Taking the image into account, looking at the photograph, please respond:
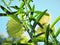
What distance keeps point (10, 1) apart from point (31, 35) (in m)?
0.27

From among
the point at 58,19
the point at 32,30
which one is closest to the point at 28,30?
the point at 32,30

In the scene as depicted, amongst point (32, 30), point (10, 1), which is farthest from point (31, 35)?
point (10, 1)

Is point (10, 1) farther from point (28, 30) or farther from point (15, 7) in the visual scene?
point (28, 30)

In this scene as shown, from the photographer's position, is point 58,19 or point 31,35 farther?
point 58,19

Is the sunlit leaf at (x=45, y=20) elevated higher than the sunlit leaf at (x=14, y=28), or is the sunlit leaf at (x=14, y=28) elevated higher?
the sunlit leaf at (x=45, y=20)

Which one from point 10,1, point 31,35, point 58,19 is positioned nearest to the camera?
point 31,35

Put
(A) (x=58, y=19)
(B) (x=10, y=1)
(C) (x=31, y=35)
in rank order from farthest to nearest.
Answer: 1. (B) (x=10, y=1)
2. (A) (x=58, y=19)
3. (C) (x=31, y=35)

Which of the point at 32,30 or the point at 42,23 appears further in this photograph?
the point at 42,23

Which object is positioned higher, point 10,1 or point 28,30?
point 10,1

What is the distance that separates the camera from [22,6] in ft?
2.72

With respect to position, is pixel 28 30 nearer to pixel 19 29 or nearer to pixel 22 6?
pixel 19 29

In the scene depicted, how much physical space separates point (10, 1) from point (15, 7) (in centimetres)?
7

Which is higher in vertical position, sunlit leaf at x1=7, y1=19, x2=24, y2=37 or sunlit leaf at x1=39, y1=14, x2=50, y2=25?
sunlit leaf at x1=39, y1=14, x2=50, y2=25

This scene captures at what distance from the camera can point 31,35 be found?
660 millimetres
